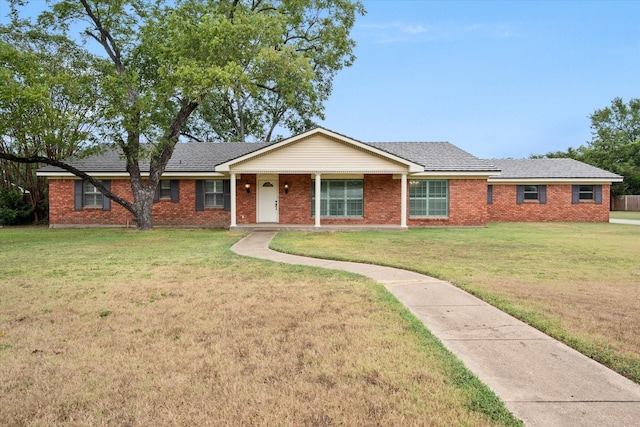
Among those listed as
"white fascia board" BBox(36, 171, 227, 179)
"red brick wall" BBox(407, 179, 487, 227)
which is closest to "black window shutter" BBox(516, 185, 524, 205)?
"red brick wall" BBox(407, 179, 487, 227)

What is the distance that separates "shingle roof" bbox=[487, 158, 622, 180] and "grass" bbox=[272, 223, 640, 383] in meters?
→ 9.38

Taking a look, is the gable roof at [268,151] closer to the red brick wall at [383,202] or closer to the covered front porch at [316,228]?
the red brick wall at [383,202]

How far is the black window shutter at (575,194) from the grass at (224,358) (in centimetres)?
2062

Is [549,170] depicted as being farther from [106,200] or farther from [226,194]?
[106,200]

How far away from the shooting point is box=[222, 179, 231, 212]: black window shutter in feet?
62.3

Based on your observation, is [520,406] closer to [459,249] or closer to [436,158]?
[459,249]

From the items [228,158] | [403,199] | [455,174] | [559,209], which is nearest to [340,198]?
[403,199]

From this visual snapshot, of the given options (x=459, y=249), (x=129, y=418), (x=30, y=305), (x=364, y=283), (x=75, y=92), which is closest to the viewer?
(x=129, y=418)

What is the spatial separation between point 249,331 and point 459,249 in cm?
812

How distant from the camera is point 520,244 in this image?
38.8ft

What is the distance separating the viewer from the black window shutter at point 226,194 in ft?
62.3

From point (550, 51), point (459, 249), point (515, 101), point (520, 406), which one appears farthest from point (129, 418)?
point (515, 101)

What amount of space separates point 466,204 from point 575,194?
26.4ft

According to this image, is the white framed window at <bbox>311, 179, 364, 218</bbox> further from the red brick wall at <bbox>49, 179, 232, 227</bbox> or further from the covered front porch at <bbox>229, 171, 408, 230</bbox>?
the red brick wall at <bbox>49, 179, 232, 227</bbox>
